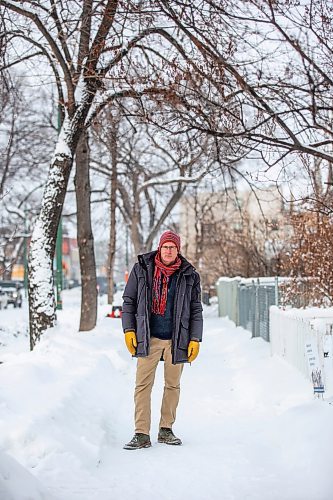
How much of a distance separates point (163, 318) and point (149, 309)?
6.7 inches

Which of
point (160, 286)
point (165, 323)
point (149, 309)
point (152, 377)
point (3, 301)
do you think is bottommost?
point (3, 301)

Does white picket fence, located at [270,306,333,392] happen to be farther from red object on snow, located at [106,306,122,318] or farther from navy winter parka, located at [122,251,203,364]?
red object on snow, located at [106,306,122,318]

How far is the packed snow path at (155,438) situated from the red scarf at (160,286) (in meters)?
1.27

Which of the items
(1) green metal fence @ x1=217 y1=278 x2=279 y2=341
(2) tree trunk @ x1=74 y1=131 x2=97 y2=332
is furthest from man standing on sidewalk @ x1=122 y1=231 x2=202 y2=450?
(2) tree trunk @ x1=74 y1=131 x2=97 y2=332

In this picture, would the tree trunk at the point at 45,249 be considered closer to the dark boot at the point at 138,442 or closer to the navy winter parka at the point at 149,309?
the navy winter parka at the point at 149,309

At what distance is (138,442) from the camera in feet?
22.1

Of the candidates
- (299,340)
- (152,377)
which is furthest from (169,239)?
(299,340)

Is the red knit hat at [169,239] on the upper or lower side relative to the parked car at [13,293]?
upper

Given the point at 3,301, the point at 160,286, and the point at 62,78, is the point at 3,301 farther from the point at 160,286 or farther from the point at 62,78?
the point at 160,286

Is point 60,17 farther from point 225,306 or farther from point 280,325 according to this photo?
point 225,306

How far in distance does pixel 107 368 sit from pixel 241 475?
5.74 meters

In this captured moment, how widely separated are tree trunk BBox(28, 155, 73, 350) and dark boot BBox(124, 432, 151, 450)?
19.9ft

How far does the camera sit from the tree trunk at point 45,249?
12625 millimetres

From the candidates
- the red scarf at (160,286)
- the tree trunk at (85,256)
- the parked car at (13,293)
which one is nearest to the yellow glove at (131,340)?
the red scarf at (160,286)
